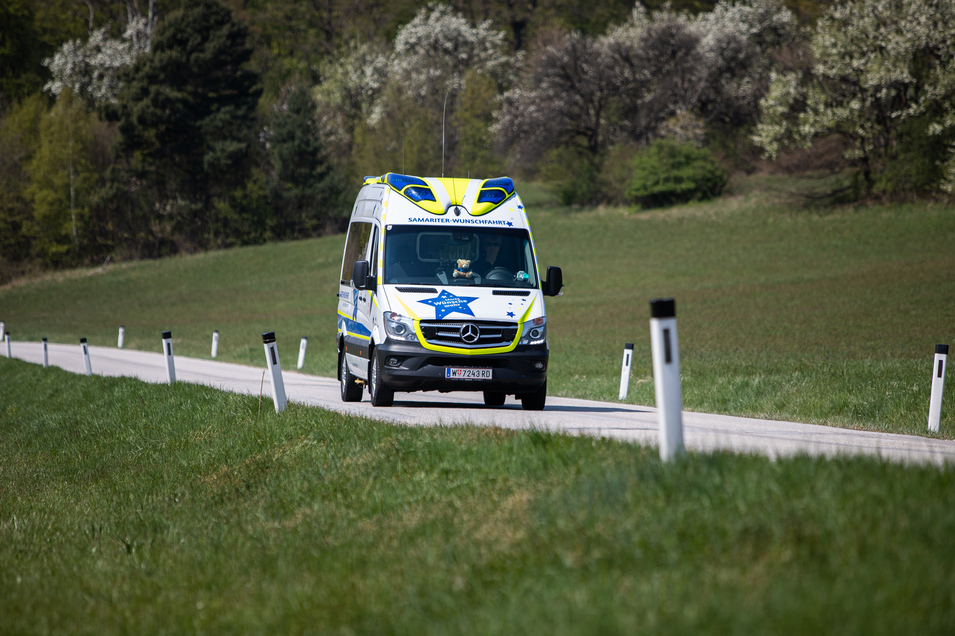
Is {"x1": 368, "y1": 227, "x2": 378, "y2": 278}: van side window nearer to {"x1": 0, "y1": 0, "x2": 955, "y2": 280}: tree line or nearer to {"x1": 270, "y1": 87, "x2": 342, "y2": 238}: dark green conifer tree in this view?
{"x1": 0, "y1": 0, "x2": 955, "y2": 280}: tree line

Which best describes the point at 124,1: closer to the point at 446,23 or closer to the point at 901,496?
the point at 446,23

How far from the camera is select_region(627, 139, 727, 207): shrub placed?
201 feet

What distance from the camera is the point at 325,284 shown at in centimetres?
5584

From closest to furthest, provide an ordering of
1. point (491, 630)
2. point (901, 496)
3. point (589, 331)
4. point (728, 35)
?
point (491, 630)
point (901, 496)
point (589, 331)
point (728, 35)

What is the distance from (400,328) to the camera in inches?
467

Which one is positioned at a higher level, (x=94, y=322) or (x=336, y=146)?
(x=336, y=146)

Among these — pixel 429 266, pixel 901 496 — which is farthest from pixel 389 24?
pixel 901 496

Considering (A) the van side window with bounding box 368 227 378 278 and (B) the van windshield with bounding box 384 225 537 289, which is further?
(A) the van side window with bounding box 368 227 378 278

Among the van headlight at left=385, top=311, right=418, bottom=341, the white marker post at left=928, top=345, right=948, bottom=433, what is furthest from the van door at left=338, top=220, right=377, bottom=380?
the white marker post at left=928, top=345, right=948, bottom=433

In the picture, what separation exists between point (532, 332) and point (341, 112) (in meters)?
71.8

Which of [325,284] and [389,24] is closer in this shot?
[325,284]

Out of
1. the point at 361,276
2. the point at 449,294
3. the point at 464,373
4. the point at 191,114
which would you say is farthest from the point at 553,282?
the point at 191,114

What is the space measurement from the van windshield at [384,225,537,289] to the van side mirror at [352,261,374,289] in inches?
11.6

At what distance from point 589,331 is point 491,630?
1080 inches
